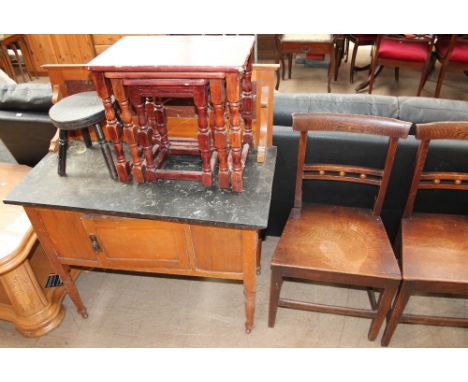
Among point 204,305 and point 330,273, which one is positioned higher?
point 330,273

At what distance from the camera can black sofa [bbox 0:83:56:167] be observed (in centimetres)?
182

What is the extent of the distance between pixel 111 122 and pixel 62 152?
299mm

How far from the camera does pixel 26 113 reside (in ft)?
6.09

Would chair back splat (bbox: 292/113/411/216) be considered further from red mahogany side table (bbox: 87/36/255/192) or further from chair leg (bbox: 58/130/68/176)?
chair leg (bbox: 58/130/68/176)

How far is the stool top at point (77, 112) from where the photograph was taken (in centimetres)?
127

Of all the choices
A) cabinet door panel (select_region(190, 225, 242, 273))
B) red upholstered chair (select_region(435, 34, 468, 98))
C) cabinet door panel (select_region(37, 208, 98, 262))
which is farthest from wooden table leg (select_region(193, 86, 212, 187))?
red upholstered chair (select_region(435, 34, 468, 98))

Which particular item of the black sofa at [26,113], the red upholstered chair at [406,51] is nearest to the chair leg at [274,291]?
the black sofa at [26,113]

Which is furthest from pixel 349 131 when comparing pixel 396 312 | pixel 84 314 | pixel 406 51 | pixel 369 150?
pixel 406 51

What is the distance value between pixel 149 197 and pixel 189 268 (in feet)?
1.07

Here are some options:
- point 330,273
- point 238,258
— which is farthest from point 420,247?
point 238,258

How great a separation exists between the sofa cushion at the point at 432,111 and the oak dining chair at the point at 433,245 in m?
0.23

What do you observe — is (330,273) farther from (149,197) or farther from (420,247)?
(149,197)

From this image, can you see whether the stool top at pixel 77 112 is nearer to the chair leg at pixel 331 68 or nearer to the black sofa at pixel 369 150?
the black sofa at pixel 369 150
